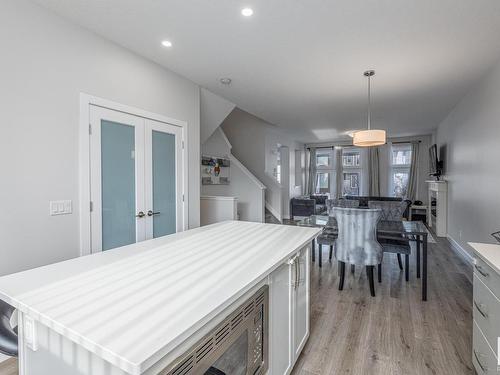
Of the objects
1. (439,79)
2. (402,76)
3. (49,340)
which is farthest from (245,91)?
(49,340)

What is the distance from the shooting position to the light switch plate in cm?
226

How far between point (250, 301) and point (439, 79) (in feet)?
13.2

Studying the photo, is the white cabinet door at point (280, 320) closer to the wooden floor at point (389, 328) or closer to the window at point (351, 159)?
the wooden floor at point (389, 328)

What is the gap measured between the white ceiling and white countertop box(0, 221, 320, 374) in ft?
6.23

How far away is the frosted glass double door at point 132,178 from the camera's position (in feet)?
8.59

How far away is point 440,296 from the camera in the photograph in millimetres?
2900

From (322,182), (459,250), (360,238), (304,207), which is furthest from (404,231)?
(322,182)

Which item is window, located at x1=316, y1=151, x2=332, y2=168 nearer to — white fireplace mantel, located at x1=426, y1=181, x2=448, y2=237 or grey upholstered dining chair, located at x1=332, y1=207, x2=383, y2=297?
white fireplace mantel, located at x1=426, y1=181, x2=448, y2=237

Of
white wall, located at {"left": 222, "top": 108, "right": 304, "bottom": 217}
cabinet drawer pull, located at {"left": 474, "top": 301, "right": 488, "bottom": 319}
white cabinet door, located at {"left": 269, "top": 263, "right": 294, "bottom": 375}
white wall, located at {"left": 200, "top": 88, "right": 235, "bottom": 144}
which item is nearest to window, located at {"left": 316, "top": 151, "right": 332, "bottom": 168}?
white wall, located at {"left": 222, "top": 108, "right": 304, "bottom": 217}

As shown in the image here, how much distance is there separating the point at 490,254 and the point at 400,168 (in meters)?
7.95

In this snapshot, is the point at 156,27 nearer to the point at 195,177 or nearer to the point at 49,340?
the point at 195,177

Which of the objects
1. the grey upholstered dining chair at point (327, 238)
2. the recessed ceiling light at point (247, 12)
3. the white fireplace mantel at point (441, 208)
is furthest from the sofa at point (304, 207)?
the recessed ceiling light at point (247, 12)

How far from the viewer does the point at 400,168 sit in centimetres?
862

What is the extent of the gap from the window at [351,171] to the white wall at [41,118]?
820 centimetres
